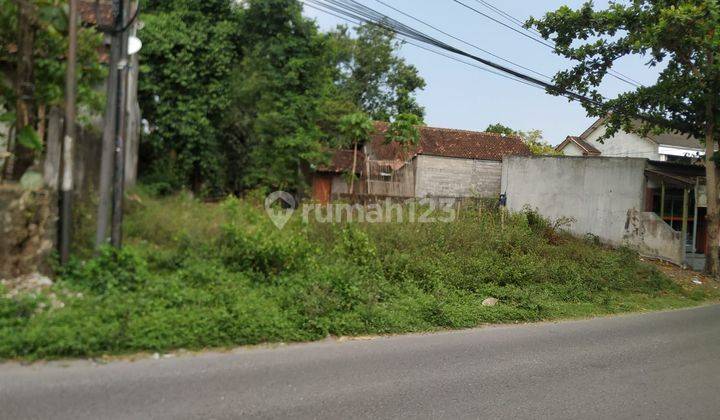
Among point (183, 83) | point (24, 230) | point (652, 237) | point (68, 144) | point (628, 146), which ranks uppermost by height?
point (628, 146)

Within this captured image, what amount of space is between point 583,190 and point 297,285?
41.2 feet

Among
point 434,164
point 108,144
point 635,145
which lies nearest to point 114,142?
point 108,144

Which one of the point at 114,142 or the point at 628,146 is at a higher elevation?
the point at 628,146

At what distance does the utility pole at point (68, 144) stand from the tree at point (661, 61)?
1093 centimetres

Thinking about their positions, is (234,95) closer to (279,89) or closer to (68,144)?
(279,89)

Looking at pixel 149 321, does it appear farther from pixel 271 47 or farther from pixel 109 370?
pixel 271 47

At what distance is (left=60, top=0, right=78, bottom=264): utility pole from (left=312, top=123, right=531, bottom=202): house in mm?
16328

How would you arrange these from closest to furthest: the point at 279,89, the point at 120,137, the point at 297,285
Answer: the point at 120,137 → the point at 297,285 → the point at 279,89

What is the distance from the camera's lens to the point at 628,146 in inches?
1299

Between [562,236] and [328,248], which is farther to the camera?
[562,236]

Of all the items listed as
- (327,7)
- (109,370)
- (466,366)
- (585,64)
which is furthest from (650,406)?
(585,64)

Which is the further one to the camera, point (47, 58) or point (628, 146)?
point (628, 146)

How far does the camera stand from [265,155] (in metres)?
21.3

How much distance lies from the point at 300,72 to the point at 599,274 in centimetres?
1345
